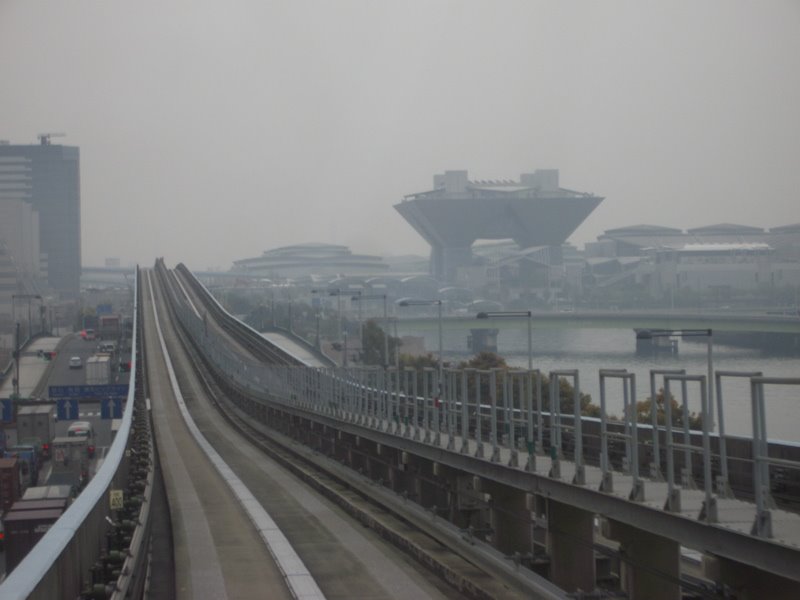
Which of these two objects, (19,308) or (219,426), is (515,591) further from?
(19,308)

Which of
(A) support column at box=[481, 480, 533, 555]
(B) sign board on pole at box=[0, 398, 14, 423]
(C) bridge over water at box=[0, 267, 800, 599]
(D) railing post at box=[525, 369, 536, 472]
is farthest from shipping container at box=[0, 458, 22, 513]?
(D) railing post at box=[525, 369, 536, 472]

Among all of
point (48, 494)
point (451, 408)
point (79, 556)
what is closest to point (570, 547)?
point (451, 408)

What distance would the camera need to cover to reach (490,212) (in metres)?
169

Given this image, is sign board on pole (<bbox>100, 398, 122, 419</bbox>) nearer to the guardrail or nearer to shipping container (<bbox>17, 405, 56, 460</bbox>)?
shipping container (<bbox>17, 405, 56, 460</bbox>)

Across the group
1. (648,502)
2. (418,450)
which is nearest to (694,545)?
(648,502)

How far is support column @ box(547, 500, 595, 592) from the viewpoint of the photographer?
14.7 m

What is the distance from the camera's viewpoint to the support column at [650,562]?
12461 mm

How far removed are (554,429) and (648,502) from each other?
145 inches

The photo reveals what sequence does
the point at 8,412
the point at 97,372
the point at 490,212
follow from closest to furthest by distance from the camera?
the point at 8,412
the point at 97,372
the point at 490,212

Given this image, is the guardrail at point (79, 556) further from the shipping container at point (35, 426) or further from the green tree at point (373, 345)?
the green tree at point (373, 345)

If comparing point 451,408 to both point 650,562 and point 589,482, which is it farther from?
point 650,562

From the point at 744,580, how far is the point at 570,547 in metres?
4.52

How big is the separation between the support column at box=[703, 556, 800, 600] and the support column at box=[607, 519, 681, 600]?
1.62 m

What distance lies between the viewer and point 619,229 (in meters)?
79.8
